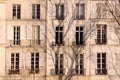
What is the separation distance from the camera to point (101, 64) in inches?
1790

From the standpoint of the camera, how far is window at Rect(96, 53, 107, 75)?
45.4 metres

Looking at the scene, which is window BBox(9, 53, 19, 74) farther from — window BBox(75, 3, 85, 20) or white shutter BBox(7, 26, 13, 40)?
window BBox(75, 3, 85, 20)

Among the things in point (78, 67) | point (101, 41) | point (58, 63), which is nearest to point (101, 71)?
point (78, 67)

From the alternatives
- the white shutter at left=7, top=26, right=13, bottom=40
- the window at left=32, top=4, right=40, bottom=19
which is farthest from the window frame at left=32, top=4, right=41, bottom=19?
the white shutter at left=7, top=26, right=13, bottom=40

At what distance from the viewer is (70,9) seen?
45.8 m

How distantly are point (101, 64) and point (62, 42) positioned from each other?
5.10 meters

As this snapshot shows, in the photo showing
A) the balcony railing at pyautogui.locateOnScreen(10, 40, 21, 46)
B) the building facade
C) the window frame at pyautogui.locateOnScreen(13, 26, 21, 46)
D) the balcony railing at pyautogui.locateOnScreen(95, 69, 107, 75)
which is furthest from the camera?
the window frame at pyautogui.locateOnScreen(13, 26, 21, 46)

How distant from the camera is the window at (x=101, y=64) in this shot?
149 feet

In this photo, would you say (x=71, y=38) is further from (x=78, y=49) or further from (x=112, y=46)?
(x=112, y=46)

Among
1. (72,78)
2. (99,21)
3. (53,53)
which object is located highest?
(99,21)

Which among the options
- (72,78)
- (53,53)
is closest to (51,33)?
(53,53)

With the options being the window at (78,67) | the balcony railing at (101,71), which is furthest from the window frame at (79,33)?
the balcony railing at (101,71)

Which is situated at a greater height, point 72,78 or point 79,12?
point 79,12

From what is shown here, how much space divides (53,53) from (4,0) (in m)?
8.31
